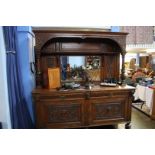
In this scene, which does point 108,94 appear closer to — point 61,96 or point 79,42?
point 61,96

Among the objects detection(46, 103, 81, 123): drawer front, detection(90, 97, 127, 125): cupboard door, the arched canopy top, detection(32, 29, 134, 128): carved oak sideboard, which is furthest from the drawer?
the arched canopy top

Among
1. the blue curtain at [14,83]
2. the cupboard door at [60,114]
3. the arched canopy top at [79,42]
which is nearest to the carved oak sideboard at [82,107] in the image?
the cupboard door at [60,114]

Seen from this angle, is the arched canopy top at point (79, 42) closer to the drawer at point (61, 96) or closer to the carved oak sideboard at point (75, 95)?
the carved oak sideboard at point (75, 95)

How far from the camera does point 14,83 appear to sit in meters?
2.08

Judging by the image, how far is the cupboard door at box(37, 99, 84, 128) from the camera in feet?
7.88

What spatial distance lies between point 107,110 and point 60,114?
80cm

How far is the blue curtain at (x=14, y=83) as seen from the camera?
1.98 meters

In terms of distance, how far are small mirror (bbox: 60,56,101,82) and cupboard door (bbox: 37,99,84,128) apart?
660 millimetres

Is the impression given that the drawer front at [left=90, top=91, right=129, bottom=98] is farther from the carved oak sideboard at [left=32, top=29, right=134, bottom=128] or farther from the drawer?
the drawer

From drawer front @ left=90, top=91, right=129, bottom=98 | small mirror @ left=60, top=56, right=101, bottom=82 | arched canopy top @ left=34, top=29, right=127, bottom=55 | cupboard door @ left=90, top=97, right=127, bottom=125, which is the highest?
arched canopy top @ left=34, top=29, right=127, bottom=55

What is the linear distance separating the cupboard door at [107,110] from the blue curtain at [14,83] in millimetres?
1104

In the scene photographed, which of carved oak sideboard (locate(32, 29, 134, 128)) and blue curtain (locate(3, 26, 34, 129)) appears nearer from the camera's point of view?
blue curtain (locate(3, 26, 34, 129))
